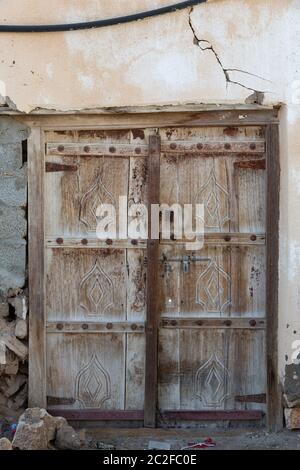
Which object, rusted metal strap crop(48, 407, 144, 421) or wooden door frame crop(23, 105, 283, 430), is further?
rusted metal strap crop(48, 407, 144, 421)

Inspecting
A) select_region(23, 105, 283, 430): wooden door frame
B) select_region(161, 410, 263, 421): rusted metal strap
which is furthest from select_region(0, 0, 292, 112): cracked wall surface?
select_region(161, 410, 263, 421): rusted metal strap

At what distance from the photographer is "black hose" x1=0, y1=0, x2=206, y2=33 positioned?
5355 millimetres

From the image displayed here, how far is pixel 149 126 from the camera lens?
5.57 m

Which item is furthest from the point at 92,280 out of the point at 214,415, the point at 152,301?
the point at 214,415

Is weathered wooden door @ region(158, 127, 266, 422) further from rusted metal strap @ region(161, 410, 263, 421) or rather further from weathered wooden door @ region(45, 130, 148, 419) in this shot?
weathered wooden door @ region(45, 130, 148, 419)

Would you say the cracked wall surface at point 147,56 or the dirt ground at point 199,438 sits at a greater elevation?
the cracked wall surface at point 147,56

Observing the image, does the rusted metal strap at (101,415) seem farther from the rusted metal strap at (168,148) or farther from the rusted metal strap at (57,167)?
the rusted metal strap at (168,148)

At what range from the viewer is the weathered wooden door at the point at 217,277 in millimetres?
5609

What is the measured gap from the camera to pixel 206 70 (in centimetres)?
540

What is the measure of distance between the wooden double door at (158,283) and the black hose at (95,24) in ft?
2.21

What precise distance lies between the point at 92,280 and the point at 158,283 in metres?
0.45

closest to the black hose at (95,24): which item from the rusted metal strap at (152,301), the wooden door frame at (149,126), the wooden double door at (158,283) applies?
the wooden door frame at (149,126)

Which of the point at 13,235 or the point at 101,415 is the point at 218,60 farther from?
the point at 101,415

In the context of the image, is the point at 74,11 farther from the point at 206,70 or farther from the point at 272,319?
the point at 272,319
